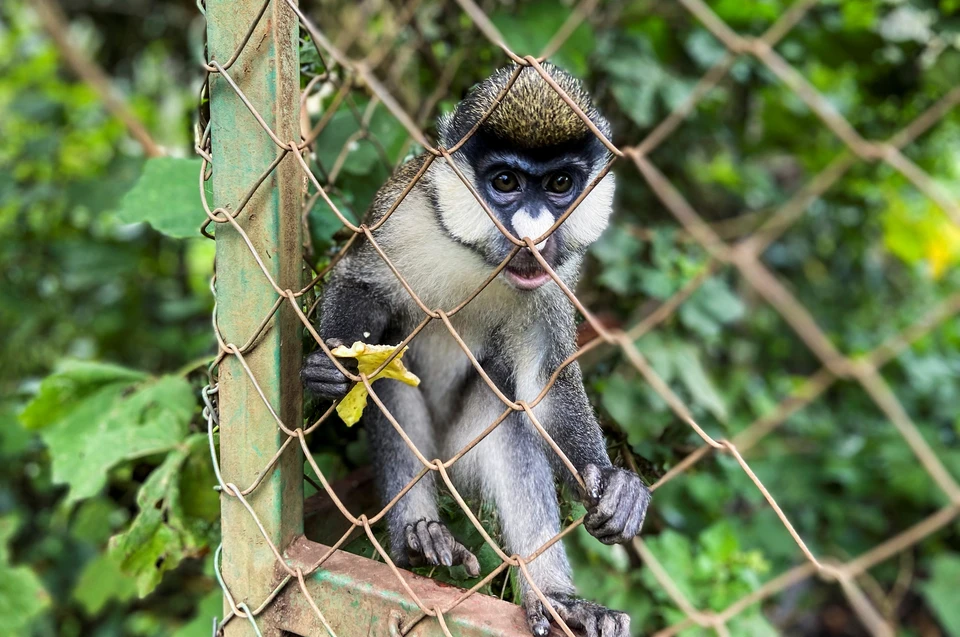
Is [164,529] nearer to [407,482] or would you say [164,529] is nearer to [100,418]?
[100,418]

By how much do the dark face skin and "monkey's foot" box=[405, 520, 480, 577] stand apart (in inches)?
26.1

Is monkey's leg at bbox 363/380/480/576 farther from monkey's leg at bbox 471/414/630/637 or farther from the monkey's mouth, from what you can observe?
the monkey's mouth

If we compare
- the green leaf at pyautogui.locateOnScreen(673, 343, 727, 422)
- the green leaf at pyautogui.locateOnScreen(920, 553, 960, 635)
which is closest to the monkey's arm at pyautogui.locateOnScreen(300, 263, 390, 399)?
the green leaf at pyautogui.locateOnScreen(673, 343, 727, 422)

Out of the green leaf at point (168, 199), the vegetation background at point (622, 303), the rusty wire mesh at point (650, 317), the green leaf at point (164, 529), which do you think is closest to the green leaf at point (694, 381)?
the vegetation background at point (622, 303)

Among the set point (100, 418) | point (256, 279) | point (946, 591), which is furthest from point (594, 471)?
point (946, 591)

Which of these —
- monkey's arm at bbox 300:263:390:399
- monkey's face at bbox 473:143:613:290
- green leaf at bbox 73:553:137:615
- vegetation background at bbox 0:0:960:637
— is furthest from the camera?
green leaf at bbox 73:553:137:615

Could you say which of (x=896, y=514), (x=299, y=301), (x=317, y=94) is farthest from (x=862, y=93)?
(x=299, y=301)

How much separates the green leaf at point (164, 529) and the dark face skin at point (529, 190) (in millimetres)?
1103

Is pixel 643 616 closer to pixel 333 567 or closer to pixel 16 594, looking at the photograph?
pixel 333 567

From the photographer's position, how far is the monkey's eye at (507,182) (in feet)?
6.63

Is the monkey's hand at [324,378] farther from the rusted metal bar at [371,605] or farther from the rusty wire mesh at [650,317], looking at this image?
the rusted metal bar at [371,605]

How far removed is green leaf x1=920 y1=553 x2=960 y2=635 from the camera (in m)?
3.67

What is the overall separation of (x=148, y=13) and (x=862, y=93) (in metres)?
4.72

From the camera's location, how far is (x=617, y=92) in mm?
3699
